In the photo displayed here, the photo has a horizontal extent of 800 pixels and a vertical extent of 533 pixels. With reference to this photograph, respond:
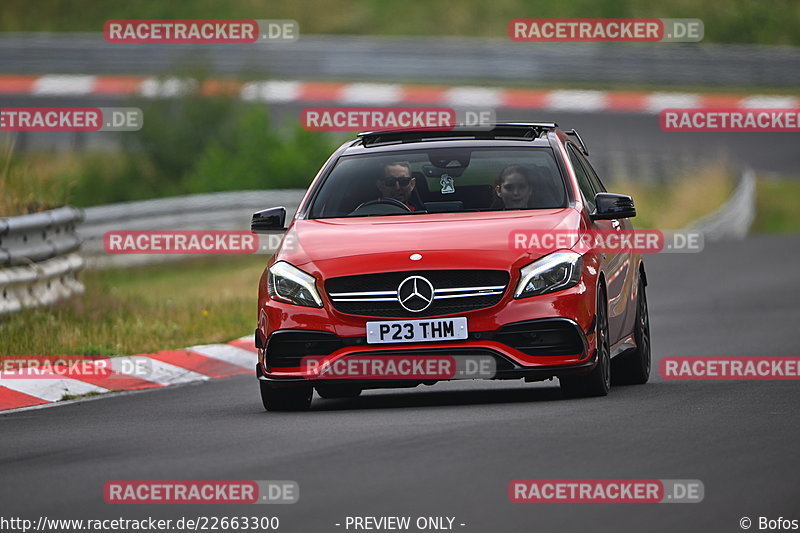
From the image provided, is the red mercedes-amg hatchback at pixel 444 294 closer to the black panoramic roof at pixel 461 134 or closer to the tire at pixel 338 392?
the tire at pixel 338 392

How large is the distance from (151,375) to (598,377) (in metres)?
3.78

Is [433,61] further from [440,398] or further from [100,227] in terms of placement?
[440,398]

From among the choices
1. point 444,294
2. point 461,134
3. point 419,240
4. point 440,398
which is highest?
point 461,134

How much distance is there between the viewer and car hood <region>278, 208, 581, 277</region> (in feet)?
32.8

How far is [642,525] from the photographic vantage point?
6516 mm

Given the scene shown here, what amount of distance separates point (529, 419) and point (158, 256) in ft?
46.1

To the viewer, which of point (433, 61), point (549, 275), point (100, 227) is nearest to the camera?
point (549, 275)

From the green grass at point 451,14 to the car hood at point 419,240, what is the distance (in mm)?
34336

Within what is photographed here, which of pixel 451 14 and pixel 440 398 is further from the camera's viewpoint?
pixel 451 14

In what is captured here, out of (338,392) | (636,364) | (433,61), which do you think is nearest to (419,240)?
(338,392)

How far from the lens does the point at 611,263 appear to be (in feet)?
36.1

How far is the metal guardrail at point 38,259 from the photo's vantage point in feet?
45.8

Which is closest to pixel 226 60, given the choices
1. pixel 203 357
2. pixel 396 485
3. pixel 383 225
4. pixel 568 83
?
pixel 568 83

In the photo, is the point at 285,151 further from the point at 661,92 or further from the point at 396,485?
the point at 396,485
